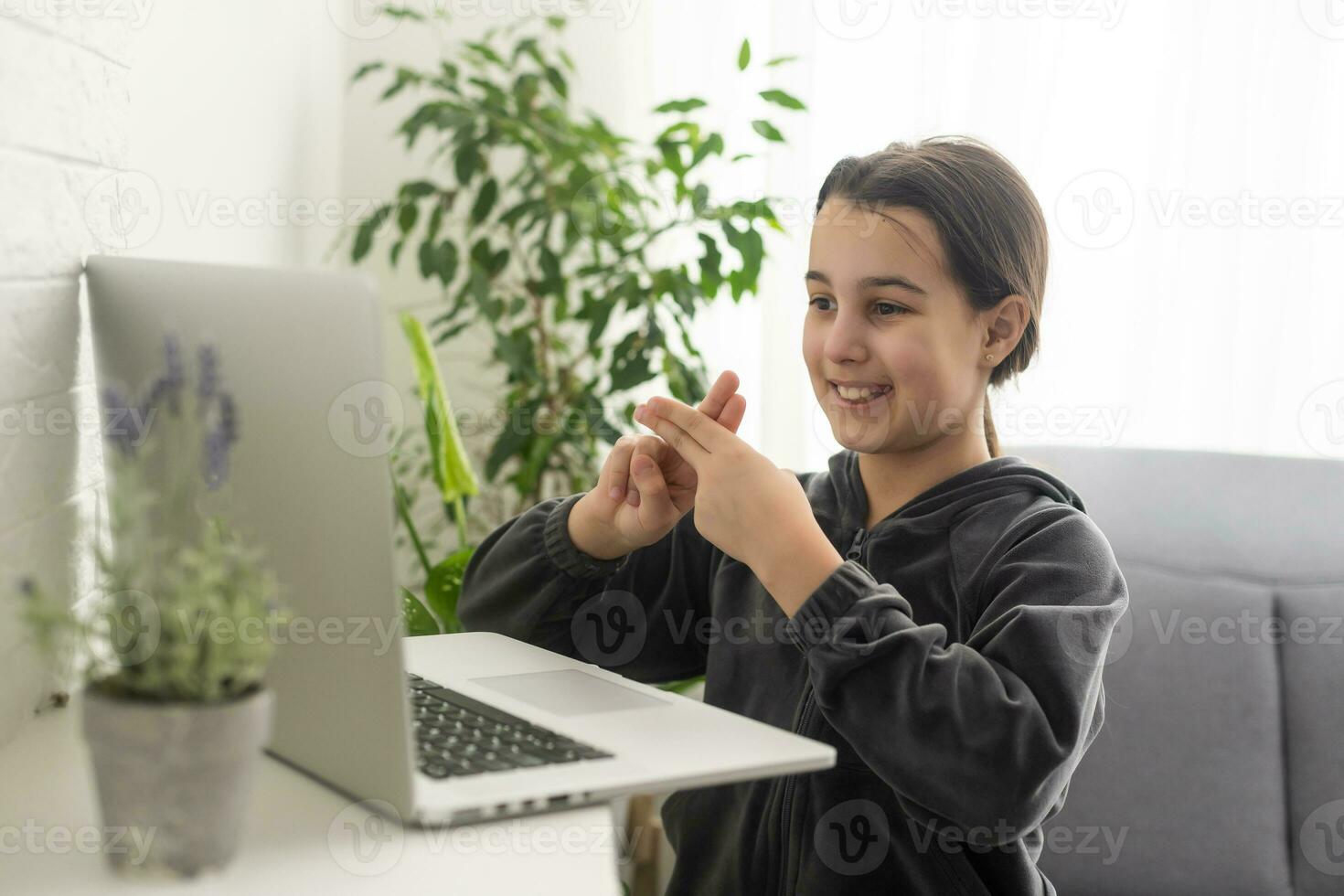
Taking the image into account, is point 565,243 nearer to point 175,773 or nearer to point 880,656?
point 880,656

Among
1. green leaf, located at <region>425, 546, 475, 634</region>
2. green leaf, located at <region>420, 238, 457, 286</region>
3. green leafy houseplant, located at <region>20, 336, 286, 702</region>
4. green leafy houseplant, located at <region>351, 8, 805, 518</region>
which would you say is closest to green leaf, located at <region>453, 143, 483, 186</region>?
green leafy houseplant, located at <region>351, 8, 805, 518</region>

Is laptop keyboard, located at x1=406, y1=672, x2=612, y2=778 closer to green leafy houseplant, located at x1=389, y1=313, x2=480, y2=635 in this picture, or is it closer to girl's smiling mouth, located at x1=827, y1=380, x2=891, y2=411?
girl's smiling mouth, located at x1=827, y1=380, x2=891, y2=411

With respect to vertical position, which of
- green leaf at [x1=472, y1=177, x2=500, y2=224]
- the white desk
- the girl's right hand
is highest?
green leaf at [x1=472, y1=177, x2=500, y2=224]

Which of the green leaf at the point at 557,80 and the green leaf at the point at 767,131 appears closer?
the green leaf at the point at 767,131

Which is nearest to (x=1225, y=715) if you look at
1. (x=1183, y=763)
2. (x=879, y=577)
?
(x=1183, y=763)

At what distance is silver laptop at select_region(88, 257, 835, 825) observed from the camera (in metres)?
0.58

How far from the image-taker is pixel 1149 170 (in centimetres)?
171

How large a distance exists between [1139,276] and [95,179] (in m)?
1.41

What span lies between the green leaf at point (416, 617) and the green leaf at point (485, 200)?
72 cm

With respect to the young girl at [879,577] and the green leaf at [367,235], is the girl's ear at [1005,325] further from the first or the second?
the green leaf at [367,235]

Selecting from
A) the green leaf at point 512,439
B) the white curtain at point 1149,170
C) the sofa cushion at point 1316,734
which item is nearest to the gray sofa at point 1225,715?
the sofa cushion at point 1316,734

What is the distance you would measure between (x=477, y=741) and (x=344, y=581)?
0.15 m

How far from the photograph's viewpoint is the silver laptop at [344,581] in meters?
0.58

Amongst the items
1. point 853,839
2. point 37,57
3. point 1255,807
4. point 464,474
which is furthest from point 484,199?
point 1255,807
